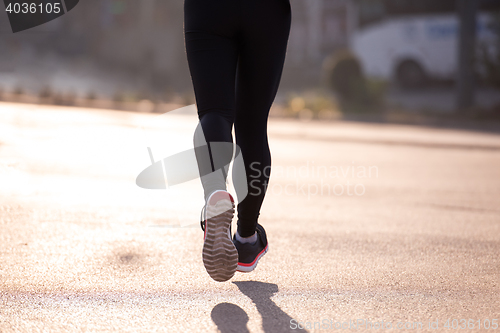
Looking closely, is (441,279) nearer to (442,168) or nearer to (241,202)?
(241,202)

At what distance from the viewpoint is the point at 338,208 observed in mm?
4453

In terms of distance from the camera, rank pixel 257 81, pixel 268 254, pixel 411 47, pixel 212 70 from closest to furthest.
A: 1. pixel 212 70
2. pixel 257 81
3. pixel 268 254
4. pixel 411 47

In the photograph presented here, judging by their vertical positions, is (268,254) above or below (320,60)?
above

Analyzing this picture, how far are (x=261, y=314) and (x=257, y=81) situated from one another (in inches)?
35.5

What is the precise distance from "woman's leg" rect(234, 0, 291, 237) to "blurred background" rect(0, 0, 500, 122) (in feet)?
39.4

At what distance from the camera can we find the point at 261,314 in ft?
7.07

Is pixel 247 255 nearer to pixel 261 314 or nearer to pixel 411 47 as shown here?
pixel 261 314

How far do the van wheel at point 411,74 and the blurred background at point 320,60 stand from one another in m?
0.03

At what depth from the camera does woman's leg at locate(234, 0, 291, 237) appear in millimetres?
2295

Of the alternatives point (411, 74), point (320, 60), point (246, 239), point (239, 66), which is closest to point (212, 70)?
point (239, 66)

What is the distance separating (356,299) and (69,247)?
4.82 feet

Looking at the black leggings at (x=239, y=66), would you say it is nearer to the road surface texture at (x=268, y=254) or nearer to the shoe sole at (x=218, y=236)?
the shoe sole at (x=218, y=236)

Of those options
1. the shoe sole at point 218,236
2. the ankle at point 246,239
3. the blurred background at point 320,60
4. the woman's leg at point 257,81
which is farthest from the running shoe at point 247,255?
the blurred background at point 320,60

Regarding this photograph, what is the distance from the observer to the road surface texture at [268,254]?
2143 mm
